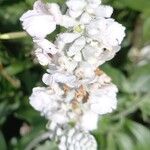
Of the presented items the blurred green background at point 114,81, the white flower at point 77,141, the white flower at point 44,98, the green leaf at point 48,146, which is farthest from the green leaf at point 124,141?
the white flower at point 44,98

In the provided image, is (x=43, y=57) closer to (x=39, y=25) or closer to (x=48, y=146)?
(x=39, y=25)

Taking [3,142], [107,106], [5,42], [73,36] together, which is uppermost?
[73,36]

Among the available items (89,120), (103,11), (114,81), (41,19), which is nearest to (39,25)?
(41,19)

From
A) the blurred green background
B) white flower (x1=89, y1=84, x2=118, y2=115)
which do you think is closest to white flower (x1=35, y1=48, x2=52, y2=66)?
white flower (x1=89, y1=84, x2=118, y2=115)

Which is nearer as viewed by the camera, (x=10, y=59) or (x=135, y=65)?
(x=10, y=59)

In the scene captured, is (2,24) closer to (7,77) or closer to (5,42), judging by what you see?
(5,42)

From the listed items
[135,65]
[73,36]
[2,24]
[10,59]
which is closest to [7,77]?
[10,59]

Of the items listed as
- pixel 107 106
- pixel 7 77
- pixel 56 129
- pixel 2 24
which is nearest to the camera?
pixel 107 106

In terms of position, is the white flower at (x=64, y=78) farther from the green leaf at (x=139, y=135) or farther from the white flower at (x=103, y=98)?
the green leaf at (x=139, y=135)
